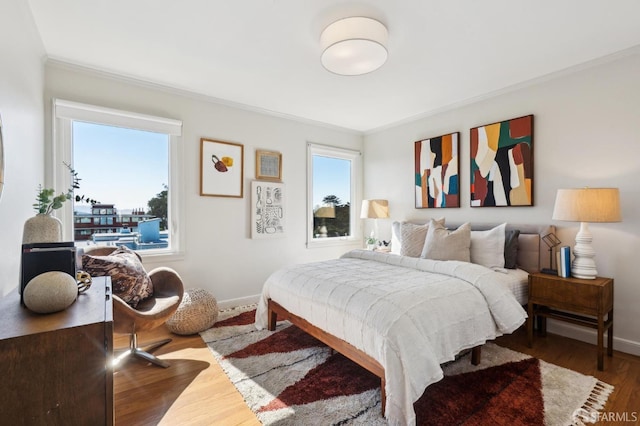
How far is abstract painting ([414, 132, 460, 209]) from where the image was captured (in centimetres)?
374

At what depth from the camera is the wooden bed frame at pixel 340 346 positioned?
5.71 ft

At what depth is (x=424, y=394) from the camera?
191cm

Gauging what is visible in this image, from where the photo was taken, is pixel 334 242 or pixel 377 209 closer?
pixel 377 209

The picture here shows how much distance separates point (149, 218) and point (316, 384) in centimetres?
246

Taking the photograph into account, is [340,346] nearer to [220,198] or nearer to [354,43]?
[354,43]

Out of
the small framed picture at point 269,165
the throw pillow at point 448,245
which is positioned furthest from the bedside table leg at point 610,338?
the small framed picture at point 269,165

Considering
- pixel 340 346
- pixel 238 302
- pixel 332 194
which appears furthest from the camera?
pixel 332 194

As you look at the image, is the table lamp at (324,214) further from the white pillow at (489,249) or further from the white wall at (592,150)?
the white pillow at (489,249)

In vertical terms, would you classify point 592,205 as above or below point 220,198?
below

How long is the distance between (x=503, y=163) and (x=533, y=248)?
0.95m

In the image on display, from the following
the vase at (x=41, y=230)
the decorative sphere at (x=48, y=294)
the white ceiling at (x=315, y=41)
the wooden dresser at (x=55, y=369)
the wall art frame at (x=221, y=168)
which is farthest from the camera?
the wall art frame at (x=221, y=168)

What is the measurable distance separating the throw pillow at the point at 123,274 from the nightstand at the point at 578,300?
3.20m

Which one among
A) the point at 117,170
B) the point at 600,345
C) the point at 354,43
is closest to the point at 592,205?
the point at 600,345

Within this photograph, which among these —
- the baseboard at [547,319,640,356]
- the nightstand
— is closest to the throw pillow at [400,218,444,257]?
the nightstand
